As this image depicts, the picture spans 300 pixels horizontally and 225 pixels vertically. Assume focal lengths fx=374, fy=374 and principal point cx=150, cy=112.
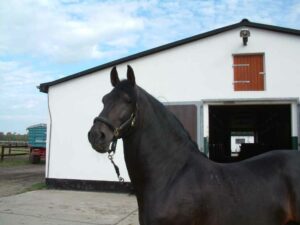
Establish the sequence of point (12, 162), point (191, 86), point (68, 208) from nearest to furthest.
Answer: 1. point (68, 208)
2. point (191, 86)
3. point (12, 162)

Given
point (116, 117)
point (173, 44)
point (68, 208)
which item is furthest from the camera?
point (173, 44)

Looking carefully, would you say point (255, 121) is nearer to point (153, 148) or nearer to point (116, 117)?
point (153, 148)

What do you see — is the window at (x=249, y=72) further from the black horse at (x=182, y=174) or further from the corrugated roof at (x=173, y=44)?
the black horse at (x=182, y=174)

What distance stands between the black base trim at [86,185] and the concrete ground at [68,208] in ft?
0.96

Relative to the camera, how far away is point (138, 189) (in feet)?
9.64

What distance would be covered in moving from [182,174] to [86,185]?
834 centimetres

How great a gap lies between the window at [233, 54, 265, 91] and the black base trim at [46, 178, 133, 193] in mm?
4133

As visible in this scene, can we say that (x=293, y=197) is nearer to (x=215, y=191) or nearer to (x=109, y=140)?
(x=215, y=191)

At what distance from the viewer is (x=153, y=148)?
117 inches

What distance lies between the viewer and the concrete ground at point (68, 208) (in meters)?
6.92

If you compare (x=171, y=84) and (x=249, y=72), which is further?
(x=171, y=84)

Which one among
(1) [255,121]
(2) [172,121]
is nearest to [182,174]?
(2) [172,121]

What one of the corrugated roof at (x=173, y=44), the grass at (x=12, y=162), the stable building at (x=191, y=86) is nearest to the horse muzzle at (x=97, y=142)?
the stable building at (x=191, y=86)

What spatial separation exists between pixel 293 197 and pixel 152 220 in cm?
107
